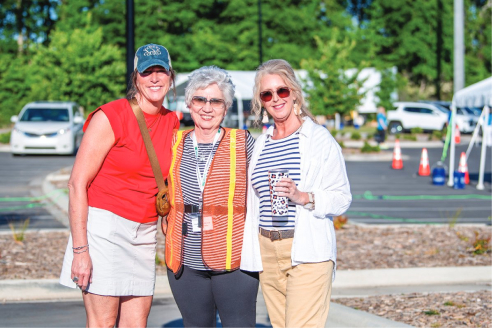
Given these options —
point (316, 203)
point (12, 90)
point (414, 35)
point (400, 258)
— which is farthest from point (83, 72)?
point (414, 35)

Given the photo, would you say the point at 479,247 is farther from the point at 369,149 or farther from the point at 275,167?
the point at 369,149

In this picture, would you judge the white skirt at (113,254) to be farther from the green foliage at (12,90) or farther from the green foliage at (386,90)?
the green foliage at (12,90)

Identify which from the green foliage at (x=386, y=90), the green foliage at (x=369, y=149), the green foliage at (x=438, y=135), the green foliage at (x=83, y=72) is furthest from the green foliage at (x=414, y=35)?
the green foliage at (x=369, y=149)

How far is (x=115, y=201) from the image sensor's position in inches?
133

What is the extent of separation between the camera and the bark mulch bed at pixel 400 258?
5.43 metres

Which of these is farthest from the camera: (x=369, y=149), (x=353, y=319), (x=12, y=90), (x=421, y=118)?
(x=12, y=90)

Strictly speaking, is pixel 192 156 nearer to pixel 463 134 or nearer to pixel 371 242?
pixel 371 242

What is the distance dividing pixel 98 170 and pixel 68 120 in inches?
782

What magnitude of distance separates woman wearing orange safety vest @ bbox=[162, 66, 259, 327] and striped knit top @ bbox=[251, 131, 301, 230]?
0.08 m

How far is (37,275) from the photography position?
682 cm

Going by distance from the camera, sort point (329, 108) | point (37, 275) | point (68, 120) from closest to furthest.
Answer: point (37, 275) → point (68, 120) → point (329, 108)

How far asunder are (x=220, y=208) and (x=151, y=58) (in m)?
0.84

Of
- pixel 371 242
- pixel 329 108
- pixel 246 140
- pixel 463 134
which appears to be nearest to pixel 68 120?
pixel 329 108

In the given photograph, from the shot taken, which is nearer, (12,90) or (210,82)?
(210,82)
